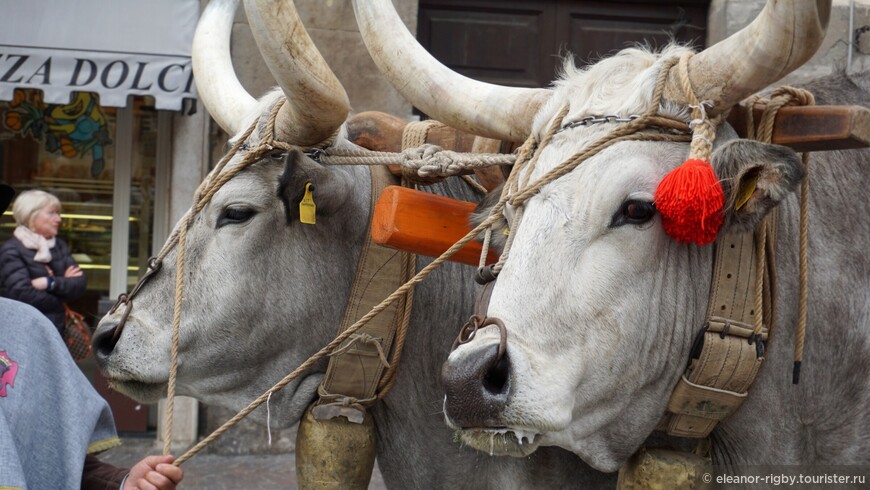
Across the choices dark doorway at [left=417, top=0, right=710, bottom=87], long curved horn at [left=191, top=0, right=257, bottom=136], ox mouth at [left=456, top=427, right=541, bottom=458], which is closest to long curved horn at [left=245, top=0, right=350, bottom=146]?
long curved horn at [left=191, top=0, right=257, bottom=136]

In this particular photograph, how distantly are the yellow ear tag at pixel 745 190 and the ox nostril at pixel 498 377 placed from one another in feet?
2.05

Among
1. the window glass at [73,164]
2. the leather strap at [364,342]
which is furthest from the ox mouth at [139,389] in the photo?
the window glass at [73,164]

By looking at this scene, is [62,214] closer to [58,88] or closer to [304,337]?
[58,88]

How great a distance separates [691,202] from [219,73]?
193 centimetres

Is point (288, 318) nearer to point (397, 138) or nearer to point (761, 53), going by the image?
point (397, 138)

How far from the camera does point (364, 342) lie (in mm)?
2812

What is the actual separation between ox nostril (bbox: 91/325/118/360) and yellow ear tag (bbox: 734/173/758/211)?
1725 millimetres

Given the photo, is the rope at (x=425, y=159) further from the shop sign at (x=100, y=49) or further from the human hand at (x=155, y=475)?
the shop sign at (x=100, y=49)

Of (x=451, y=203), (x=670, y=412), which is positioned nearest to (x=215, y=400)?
(x=451, y=203)

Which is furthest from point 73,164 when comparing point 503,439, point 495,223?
point 503,439

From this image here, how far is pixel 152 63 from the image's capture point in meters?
6.20

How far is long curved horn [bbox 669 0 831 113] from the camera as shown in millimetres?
1955

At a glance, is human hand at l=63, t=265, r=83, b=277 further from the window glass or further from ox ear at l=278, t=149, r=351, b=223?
ox ear at l=278, t=149, r=351, b=223

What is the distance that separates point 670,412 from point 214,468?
15.0 feet
